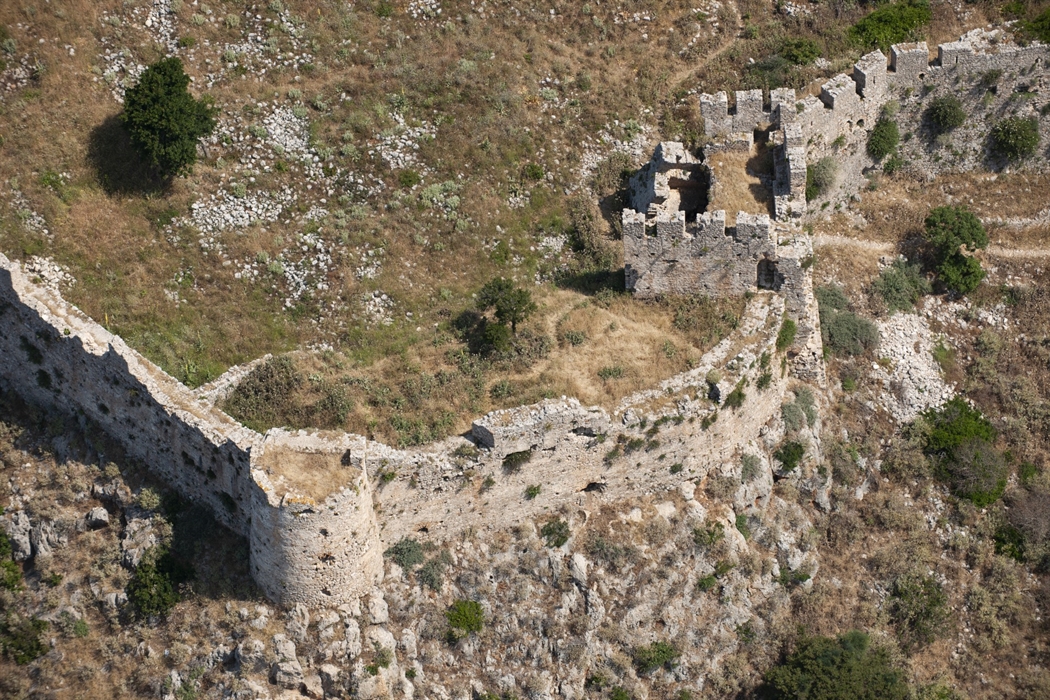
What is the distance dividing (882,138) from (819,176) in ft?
11.8

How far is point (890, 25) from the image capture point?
176 ft

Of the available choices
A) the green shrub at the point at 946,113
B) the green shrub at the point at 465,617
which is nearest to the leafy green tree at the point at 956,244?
the green shrub at the point at 946,113

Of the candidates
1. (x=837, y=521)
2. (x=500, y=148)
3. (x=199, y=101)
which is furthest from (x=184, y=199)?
(x=837, y=521)

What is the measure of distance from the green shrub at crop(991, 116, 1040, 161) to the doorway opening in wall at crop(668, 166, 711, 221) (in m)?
12.9

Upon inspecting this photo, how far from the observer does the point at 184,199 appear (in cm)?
4444

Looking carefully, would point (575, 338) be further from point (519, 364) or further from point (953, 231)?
point (953, 231)

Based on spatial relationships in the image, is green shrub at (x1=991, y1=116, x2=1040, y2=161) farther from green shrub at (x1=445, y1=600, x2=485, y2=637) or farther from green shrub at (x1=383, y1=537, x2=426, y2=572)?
green shrub at (x1=383, y1=537, x2=426, y2=572)

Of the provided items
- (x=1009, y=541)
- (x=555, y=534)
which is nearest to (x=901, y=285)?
(x=1009, y=541)

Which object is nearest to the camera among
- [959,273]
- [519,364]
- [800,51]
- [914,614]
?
[519,364]

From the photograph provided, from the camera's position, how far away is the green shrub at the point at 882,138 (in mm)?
49406

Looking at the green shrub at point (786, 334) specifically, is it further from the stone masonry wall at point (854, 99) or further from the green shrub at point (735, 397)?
the stone masonry wall at point (854, 99)

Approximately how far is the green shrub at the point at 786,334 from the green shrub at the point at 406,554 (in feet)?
43.0

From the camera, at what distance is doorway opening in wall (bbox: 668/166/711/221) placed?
46000 mm

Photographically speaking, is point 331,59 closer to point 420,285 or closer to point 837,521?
point 420,285
